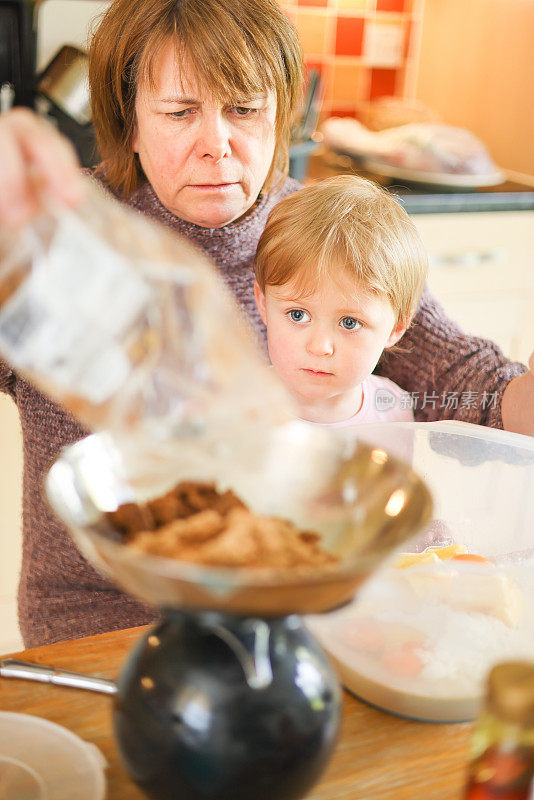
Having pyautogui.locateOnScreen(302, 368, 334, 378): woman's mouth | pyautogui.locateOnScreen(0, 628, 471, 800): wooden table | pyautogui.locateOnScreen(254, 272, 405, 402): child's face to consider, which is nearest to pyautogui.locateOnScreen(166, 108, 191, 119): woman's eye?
pyautogui.locateOnScreen(254, 272, 405, 402): child's face

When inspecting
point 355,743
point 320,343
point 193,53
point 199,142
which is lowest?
point 355,743

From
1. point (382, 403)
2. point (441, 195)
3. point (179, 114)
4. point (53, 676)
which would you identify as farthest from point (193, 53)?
point (441, 195)

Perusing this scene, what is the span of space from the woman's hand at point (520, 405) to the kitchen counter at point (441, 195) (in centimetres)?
99

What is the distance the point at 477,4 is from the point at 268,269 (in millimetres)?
1863

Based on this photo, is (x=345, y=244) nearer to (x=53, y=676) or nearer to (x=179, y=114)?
(x=179, y=114)

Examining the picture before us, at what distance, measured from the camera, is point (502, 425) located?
1113mm

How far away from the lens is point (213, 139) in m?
1.05

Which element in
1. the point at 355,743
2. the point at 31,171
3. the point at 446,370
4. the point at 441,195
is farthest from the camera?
the point at 441,195

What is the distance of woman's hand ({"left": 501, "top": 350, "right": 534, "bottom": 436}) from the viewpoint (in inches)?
42.6

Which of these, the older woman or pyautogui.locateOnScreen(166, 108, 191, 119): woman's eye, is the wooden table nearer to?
the older woman

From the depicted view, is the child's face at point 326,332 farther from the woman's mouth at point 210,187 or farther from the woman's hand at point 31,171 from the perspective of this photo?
the woman's hand at point 31,171

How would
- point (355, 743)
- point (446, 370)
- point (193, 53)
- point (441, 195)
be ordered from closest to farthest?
point (355, 743)
point (193, 53)
point (446, 370)
point (441, 195)

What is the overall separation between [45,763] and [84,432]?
0.56 m

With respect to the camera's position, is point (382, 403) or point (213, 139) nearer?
point (213, 139)
